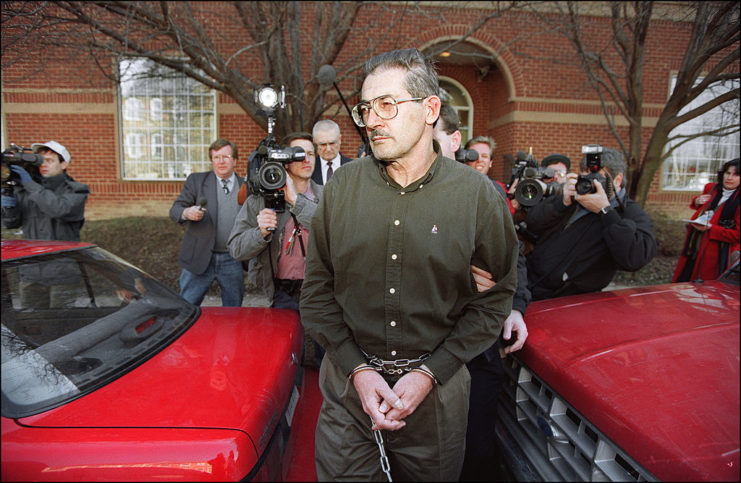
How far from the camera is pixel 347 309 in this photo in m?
1.64

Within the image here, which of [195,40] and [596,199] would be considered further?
[195,40]

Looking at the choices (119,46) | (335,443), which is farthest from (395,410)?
(119,46)

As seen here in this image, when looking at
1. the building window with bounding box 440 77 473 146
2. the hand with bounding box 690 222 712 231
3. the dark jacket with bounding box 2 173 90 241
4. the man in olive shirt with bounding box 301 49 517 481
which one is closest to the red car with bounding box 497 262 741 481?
the man in olive shirt with bounding box 301 49 517 481

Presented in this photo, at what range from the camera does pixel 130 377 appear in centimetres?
177

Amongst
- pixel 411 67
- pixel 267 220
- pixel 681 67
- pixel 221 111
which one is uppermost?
pixel 681 67

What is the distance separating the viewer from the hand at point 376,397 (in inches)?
58.2

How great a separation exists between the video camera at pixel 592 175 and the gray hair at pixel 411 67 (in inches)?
61.2

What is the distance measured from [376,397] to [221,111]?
9.31 metres

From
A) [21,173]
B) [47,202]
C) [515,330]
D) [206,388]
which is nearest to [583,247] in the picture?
[515,330]

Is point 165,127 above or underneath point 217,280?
above

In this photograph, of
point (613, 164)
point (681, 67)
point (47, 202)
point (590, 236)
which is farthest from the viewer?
point (681, 67)

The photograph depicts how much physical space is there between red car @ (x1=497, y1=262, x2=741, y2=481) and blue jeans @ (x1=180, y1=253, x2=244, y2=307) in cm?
270

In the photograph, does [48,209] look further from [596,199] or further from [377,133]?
[596,199]

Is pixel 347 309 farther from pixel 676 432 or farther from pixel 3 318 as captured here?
pixel 3 318
